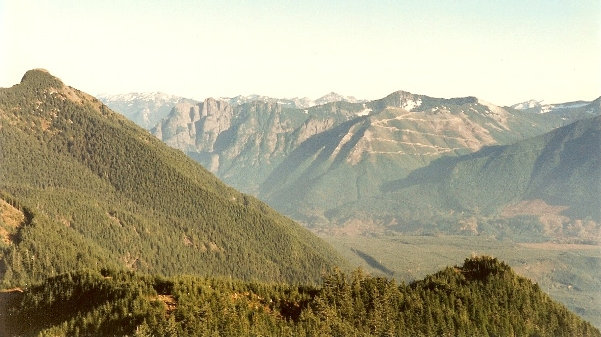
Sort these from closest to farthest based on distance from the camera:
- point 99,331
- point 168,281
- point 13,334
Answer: point 99,331
point 13,334
point 168,281

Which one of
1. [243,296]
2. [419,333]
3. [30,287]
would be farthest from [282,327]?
[30,287]

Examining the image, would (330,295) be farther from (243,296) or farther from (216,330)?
(216,330)

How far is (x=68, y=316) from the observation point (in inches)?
6368

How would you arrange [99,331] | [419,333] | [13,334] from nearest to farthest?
1. [99,331]
2. [13,334]
3. [419,333]

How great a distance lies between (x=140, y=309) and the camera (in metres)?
150

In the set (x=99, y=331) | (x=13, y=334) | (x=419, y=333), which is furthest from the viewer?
(x=419, y=333)

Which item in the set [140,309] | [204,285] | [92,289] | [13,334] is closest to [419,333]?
[204,285]

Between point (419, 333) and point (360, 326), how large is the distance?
2226 cm

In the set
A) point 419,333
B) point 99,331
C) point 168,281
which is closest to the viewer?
point 99,331

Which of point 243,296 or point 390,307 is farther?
point 390,307

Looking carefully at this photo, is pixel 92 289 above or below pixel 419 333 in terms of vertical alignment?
above

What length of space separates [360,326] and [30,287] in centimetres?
11121

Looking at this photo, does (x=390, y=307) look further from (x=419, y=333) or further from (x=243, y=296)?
(x=243, y=296)

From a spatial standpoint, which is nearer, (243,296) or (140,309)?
(140,309)
